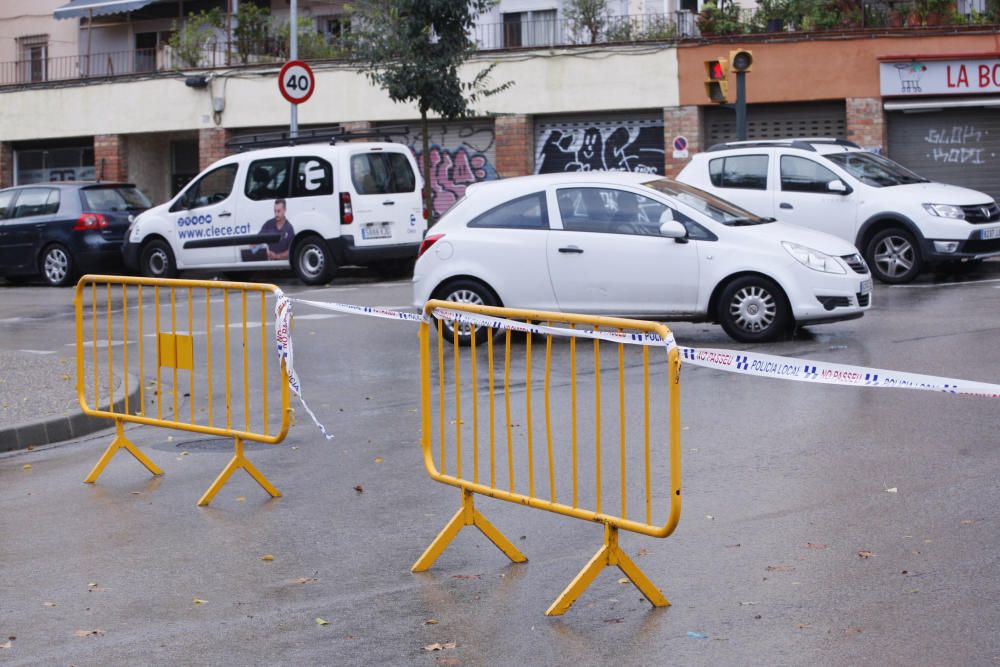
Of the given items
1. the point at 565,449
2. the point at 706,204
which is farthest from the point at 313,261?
the point at 565,449

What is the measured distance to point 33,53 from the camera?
42.7 metres

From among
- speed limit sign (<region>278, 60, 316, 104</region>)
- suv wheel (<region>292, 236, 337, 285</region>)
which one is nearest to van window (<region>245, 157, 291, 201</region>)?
suv wheel (<region>292, 236, 337, 285</region>)

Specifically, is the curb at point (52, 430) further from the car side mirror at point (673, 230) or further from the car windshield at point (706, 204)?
the car windshield at point (706, 204)

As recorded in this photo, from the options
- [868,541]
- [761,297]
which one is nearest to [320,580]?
[868,541]

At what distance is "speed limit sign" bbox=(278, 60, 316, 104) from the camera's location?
78.7ft

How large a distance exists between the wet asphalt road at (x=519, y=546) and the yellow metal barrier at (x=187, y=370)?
26 centimetres

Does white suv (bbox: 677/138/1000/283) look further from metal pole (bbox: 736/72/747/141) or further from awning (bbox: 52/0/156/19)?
awning (bbox: 52/0/156/19)

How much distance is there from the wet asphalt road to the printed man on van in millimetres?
11114

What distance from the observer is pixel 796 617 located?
549 centimetres

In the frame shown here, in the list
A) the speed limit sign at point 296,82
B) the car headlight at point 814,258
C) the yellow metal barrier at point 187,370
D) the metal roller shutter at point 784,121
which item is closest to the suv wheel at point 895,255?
the car headlight at point 814,258

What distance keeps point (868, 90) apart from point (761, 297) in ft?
52.6

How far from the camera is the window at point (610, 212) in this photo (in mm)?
13359

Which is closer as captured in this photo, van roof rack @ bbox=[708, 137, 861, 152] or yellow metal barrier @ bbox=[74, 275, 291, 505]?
yellow metal barrier @ bbox=[74, 275, 291, 505]

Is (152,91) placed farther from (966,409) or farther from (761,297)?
(966,409)
